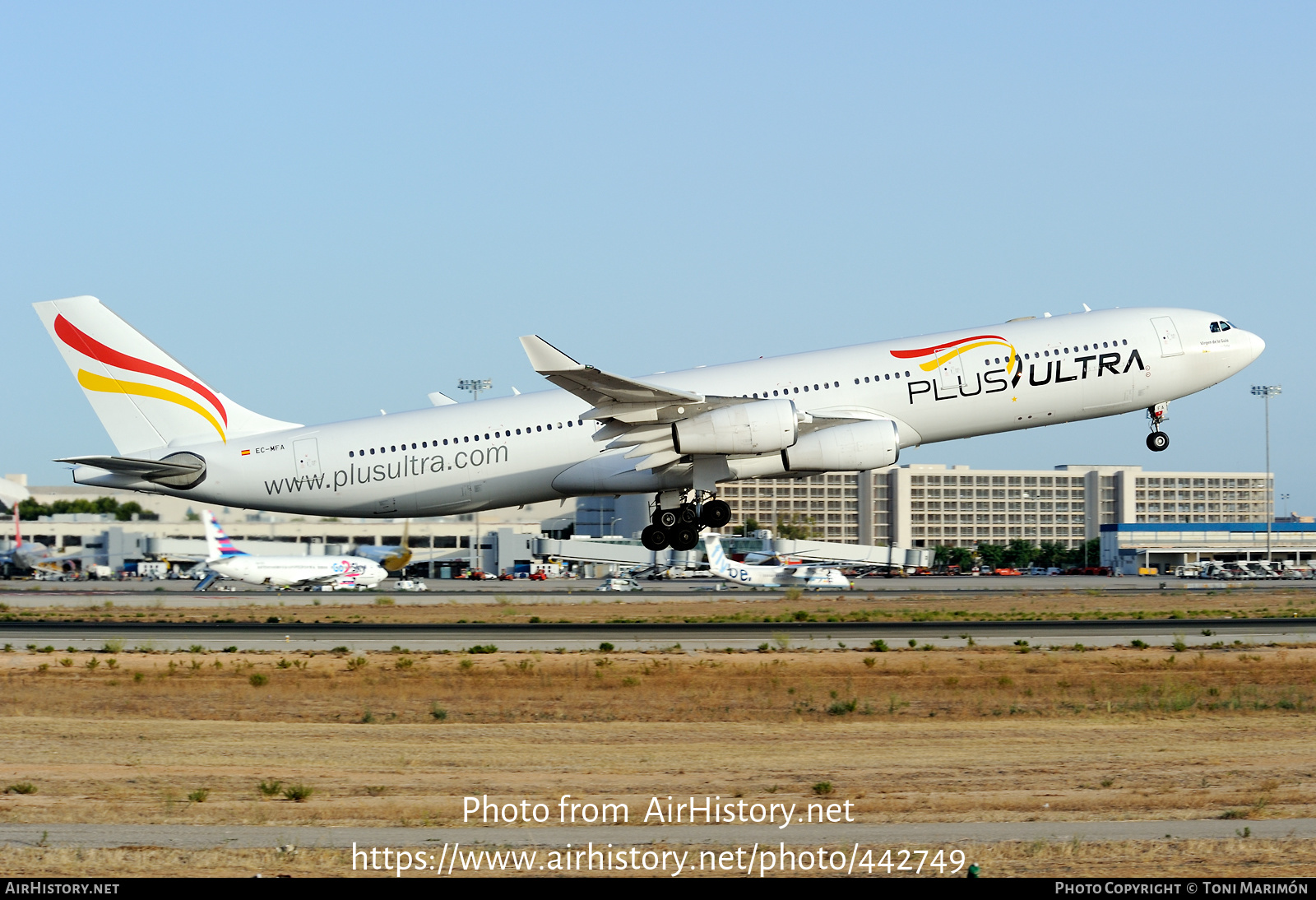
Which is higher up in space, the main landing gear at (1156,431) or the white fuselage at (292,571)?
the main landing gear at (1156,431)

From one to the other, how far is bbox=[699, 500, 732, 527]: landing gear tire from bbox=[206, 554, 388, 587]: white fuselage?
50.3 m

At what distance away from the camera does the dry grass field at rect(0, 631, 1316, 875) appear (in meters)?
18.5

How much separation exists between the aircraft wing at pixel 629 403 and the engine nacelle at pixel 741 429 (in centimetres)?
32

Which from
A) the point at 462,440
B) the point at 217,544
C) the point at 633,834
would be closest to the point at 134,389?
the point at 462,440

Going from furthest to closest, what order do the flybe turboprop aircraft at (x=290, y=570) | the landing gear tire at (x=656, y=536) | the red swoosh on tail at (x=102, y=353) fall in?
the flybe turboprop aircraft at (x=290, y=570), the red swoosh on tail at (x=102, y=353), the landing gear tire at (x=656, y=536)

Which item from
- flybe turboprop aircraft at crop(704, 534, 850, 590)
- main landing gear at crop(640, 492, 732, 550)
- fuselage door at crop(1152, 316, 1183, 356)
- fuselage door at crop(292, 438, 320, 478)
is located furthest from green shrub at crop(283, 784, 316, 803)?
flybe turboprop aircraft at crop(704, 534, 850, 590)

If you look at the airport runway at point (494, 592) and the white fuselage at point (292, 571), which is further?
the white fuselage at point (292, 571)

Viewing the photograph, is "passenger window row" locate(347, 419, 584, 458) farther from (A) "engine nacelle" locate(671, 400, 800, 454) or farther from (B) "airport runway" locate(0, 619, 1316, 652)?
(B) "airport runway" locate(0, 619, 1316, 652)

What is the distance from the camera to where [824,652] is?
40500 millimetres

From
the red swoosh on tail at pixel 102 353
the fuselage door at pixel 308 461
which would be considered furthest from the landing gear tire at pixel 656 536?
the red swoosh on tail at pixel 102 353

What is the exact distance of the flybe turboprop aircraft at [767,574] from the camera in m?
82.9

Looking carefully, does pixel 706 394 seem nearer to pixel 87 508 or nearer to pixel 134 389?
pixel 134 389

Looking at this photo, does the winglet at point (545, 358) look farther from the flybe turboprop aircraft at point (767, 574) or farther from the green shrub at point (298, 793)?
the flybe turboprop aircraft at point (767, 574)
